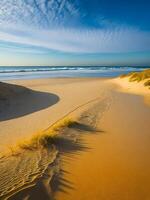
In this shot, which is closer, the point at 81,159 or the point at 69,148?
the point at 81,159

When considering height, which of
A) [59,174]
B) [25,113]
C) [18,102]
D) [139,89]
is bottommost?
[59,174]

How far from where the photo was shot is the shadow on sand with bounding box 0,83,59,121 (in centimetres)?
785

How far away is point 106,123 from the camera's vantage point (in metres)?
6.63

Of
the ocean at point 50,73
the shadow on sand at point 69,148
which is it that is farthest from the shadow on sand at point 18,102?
the ocean at point 50,73

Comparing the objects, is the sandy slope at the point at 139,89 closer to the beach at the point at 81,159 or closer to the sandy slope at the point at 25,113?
the beach at the point at 81,159

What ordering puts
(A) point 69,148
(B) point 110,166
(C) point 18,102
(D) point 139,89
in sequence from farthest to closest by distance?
1. (D) point 139,89
2. (C) point 18,102
3. (A) point 69,148
4. (B) point 110,166

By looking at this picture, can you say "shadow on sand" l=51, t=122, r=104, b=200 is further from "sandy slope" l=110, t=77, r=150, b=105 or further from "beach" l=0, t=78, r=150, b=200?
"sandy slope" l=110, t=77, r=150, b=105

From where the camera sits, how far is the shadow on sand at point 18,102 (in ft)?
25.8

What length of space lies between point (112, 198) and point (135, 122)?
3988mm

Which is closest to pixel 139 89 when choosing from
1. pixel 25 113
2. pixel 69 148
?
pixel 25 113

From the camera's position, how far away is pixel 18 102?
9.32m

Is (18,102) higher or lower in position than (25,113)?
higher

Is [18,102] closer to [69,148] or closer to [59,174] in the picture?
[69,148]

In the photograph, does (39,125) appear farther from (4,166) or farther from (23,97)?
(23,97)
